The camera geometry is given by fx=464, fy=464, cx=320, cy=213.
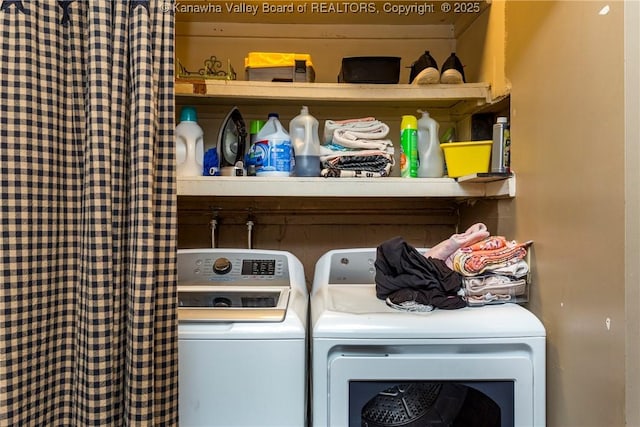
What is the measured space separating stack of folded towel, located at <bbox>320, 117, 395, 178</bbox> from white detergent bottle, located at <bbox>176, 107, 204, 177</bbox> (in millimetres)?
477

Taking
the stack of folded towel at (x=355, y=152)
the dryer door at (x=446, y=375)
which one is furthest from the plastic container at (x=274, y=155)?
the dryer door at (x=446, y=375)

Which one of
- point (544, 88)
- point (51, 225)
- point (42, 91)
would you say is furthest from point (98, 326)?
point (544, 88)

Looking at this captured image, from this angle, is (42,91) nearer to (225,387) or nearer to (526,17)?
(225,387)

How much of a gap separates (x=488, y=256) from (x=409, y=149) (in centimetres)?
54

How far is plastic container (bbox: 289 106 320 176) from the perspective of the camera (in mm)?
1777

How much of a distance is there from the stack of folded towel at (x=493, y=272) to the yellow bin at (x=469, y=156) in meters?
0.35

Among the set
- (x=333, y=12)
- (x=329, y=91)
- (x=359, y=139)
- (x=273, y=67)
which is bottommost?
(x=359, y=139)

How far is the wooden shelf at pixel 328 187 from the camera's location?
168 cm

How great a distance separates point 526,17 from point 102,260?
1.40 metres

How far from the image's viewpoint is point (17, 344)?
1.00 meters

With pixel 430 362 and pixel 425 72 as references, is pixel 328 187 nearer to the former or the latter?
pixel 425 72

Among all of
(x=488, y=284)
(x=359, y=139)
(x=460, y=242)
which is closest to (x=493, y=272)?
(x=488, y=284)

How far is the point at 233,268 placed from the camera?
5.83 feet

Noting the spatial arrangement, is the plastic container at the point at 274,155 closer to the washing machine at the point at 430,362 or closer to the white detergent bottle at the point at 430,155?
the white detergent bottle at the point at 430,155
